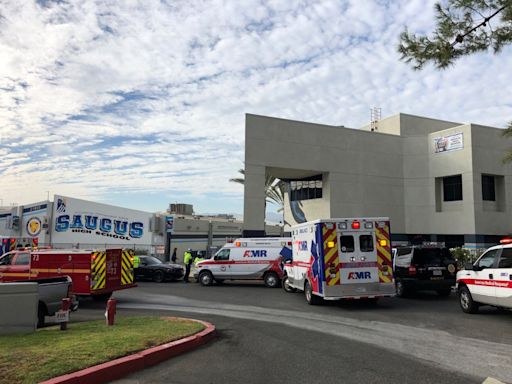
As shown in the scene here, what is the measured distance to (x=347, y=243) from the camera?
13094 mm

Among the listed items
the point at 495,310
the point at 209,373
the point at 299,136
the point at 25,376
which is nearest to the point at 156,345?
the point at 209,373

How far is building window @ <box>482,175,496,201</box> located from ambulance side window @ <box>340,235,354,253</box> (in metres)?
21.5

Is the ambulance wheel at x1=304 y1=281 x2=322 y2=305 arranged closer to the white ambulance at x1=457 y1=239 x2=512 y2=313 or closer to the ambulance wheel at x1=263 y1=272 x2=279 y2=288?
the white ambulance at x1=457 y1=239 x2=512 y2=313

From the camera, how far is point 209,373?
6367 millimetres

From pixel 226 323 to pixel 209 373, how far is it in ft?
13.6

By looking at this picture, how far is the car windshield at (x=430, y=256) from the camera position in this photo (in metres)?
15.1

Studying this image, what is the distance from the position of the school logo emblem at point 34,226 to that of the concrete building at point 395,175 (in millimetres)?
19560

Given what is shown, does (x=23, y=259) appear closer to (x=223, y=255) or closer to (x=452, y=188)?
(x=223, y=255)

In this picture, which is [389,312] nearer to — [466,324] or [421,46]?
[466,324]

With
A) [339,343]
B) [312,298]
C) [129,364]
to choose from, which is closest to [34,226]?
[312,298]

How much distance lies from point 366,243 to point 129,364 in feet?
28.0

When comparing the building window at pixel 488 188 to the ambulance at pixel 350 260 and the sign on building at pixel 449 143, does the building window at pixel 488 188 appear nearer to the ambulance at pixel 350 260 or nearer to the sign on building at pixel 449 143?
the sign on building at pixel 449 143

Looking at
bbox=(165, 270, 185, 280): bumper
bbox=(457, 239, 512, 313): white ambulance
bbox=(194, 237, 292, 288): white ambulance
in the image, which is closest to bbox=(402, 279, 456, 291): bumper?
bbox=(457, 239, 512, 313): white ambulance

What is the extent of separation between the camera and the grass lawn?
18.7ft
